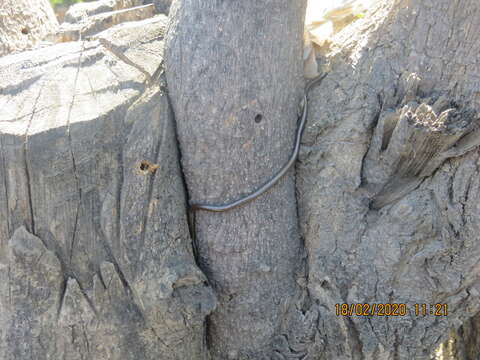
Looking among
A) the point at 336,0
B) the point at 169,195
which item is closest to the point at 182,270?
the point at 169,195

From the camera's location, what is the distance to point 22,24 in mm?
2082

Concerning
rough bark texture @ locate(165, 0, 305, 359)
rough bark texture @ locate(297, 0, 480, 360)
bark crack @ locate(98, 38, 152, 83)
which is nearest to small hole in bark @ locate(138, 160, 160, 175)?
rough bark texture @ locate(165, 0, 305, 359)

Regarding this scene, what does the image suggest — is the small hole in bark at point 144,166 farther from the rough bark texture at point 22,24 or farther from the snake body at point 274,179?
the rough bark texture at point 22,24

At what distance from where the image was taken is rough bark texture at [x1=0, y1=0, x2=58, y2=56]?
79.4 inches

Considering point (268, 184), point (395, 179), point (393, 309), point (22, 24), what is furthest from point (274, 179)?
point (22, 24)

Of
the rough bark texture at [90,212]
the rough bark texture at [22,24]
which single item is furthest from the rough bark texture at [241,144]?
the rough bark texture at [22,24]

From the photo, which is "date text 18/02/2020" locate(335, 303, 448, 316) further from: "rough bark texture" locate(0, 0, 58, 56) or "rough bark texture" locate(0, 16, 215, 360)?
"rough bark texture" locate(0, 0, 58, 56)

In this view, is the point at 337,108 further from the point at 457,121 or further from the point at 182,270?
the point at 182,270

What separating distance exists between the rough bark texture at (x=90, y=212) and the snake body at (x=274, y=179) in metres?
0.14

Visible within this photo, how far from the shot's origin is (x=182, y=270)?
1712 mm

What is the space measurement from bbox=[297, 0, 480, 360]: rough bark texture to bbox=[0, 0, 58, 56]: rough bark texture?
1.30 m

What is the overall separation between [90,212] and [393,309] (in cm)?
121

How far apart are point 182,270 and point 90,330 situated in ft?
1.23

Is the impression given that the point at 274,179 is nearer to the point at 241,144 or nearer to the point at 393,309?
the point at 241,144
